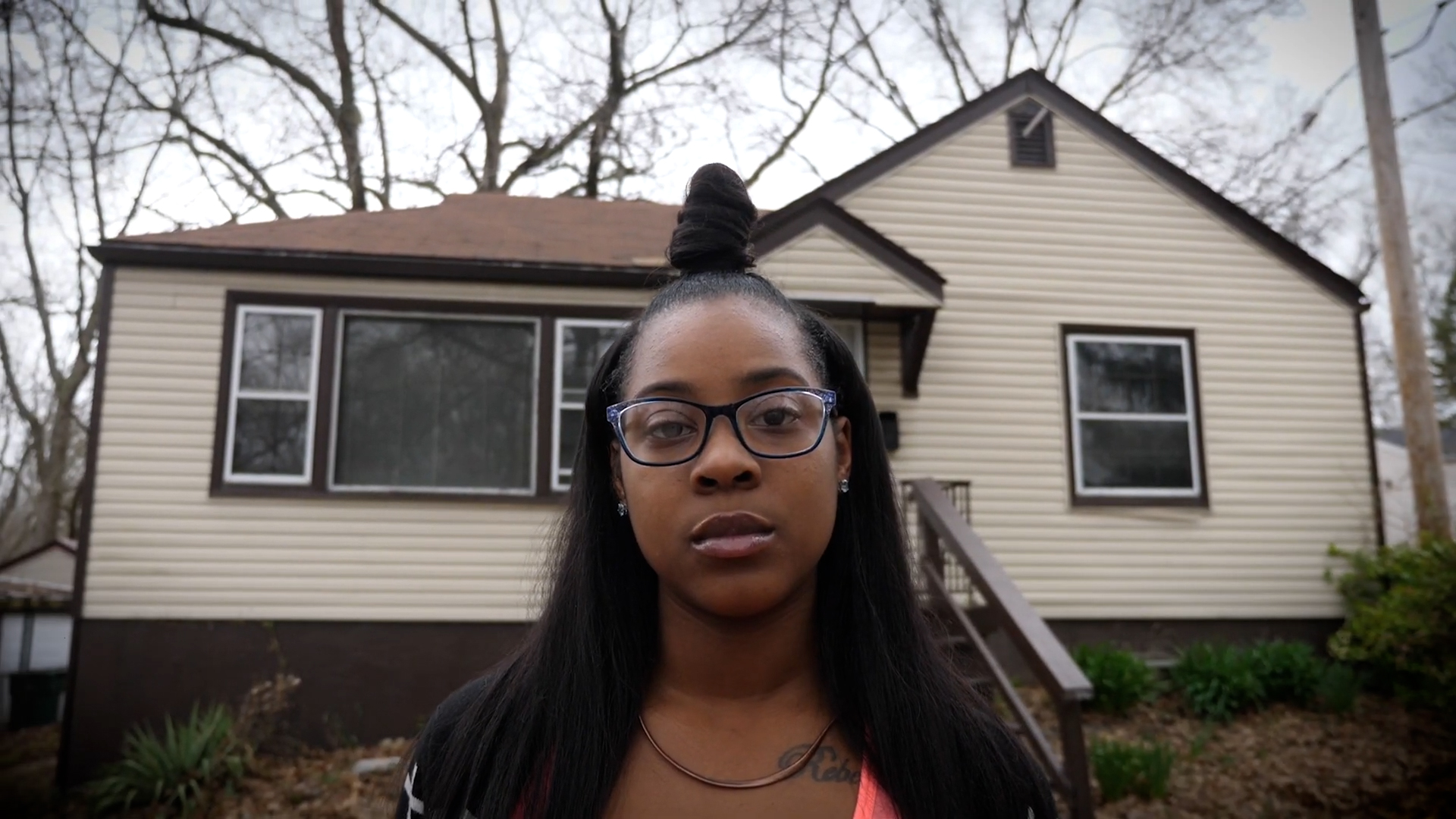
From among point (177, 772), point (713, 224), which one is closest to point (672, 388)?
point (713, 224)

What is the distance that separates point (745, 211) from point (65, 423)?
1853 cm

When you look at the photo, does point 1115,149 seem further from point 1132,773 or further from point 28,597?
point 28,597

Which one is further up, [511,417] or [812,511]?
[511,417]

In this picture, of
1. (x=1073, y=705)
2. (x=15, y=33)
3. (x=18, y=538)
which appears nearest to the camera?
(x=1073, y=705)

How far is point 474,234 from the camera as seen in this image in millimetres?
8773

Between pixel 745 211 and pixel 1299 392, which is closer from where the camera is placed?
pixel 745 211

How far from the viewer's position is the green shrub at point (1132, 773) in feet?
17.5

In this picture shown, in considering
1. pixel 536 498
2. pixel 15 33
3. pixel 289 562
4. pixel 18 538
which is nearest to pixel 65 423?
pixel 18 538

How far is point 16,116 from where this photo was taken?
1370 centimetres

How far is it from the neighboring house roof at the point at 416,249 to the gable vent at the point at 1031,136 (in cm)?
350

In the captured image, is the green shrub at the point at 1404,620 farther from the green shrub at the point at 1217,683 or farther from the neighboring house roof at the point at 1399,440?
the neighboring house roof at the point at 1399,440

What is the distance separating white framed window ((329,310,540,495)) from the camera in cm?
778

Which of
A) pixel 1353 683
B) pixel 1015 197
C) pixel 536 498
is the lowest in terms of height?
pixel 1353 683

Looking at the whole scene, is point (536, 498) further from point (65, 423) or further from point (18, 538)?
point (18, 538)
